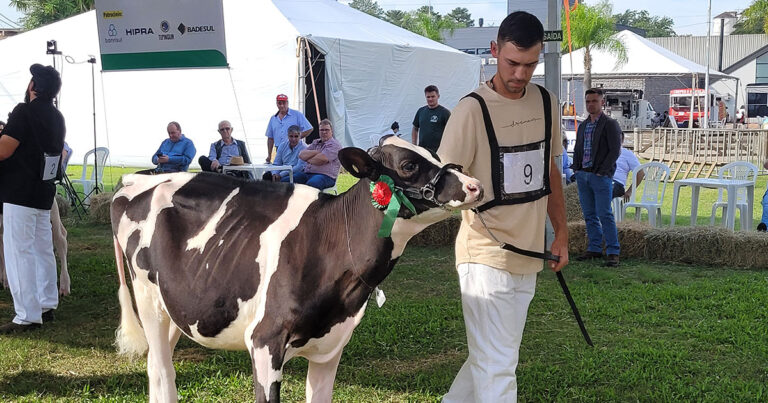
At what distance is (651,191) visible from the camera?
1108 centimetres

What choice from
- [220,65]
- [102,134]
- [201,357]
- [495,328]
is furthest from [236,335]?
[102,134]

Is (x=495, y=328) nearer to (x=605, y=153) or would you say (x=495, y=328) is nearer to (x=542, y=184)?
(x=542, y=184)

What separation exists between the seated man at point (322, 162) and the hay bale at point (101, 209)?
2.92 m

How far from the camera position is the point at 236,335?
290cm

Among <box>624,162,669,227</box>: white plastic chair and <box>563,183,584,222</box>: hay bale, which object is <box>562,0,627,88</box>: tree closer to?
<box>624,162,669,227</box>: white plastic chair

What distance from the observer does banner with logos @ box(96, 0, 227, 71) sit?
27.6ft

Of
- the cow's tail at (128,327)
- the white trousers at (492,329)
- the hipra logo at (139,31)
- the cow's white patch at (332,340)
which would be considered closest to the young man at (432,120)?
the hipra logo at (139,31)

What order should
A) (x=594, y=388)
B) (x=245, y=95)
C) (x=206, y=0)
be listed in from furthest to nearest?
1. (x=245, y=95)
2. (x=206, y=0)
3. (x=594, y=388)

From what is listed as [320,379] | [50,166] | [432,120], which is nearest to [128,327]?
[320,379]

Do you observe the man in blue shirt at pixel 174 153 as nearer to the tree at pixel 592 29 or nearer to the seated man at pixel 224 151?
the seated man at pixel 224 151

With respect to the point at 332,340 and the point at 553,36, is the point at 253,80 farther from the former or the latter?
the point at 332,340

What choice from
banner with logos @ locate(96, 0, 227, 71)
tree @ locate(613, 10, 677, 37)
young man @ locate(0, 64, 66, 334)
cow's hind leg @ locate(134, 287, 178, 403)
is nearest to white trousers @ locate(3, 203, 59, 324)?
young man @ locate(0, 64, 66, 334)

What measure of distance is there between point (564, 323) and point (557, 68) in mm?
3357

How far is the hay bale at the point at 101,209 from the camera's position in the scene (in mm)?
11297
